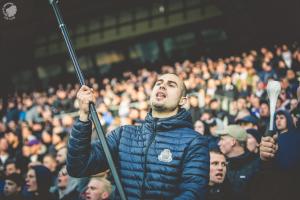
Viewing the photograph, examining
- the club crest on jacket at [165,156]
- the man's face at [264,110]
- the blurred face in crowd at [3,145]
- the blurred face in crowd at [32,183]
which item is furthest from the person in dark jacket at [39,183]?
the man's face at [264,110]

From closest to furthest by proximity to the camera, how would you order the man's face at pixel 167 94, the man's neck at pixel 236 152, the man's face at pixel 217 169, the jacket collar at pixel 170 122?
the jacket collar at pixel 170 122
the man's face at pixel 167 94
the man's face at pixel 217 169
the man's neck at pixel 236 152

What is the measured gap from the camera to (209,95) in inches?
372

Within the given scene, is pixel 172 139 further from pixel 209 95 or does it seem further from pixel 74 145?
pixel 209 95

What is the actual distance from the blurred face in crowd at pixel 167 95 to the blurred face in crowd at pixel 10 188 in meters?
3.55

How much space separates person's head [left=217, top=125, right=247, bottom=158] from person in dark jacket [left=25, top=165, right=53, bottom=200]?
2.49 m

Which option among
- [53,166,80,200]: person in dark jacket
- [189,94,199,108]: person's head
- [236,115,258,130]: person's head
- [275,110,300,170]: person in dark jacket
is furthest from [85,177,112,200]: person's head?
[189,94,199,108]: person's head

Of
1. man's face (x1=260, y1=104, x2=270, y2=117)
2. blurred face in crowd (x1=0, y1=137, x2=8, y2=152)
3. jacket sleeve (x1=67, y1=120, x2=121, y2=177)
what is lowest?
man's face (x1=260, y1=104, x2=270, y2=117)

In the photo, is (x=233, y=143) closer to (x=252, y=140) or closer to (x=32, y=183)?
(x=252, y=140)

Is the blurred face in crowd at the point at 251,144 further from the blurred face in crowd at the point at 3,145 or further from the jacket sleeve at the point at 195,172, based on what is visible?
the blurred face in crowd at the point at 3,145

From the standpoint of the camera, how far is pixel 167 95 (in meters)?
2.58

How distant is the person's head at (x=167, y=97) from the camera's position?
255 centimetres

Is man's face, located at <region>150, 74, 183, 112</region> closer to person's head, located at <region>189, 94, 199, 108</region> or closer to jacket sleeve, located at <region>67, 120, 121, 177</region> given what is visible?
jacket sleeve, located at <region>67, 120, 121, 177</region>

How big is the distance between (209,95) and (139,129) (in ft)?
23.2

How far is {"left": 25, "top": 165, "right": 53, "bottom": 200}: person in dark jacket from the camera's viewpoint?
17.2 feet
